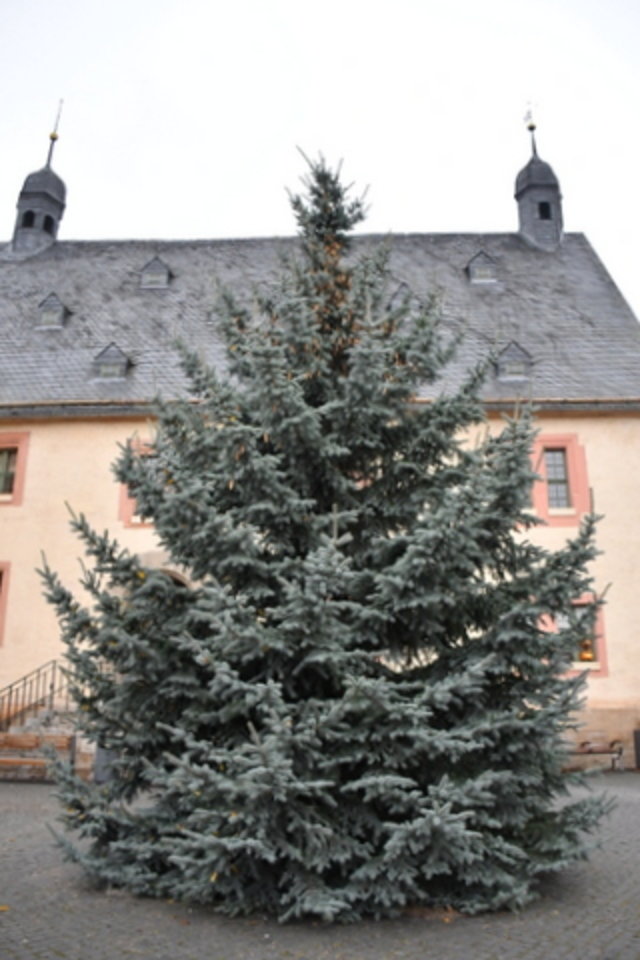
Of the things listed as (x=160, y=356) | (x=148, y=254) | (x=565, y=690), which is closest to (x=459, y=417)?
(x=565, y=690)

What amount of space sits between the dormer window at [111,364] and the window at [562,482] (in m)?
9.10

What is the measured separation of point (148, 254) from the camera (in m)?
23.1

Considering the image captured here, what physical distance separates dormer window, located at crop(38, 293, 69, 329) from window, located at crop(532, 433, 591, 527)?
11955 mm

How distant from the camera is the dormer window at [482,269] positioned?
2125 centimetres

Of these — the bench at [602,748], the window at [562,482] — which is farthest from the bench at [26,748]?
the window at [562,482]

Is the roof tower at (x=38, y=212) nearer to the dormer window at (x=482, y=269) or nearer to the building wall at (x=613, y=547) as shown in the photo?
the dormer window at (x=482, y=269)

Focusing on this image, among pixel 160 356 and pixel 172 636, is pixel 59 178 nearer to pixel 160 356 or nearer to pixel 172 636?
pixel 160 356

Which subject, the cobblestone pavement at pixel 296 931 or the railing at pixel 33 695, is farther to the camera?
the railing at pixel 33 695

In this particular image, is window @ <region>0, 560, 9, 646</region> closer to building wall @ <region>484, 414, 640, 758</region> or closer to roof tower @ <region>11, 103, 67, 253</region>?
building wall @ <region>484, 414, 640, 758</region>

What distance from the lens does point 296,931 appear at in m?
4.95

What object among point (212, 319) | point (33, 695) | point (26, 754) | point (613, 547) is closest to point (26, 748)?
point (26, 754)

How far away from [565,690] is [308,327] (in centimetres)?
337

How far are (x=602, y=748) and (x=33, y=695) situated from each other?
10.8 meters

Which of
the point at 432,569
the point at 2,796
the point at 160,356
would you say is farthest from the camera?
the point at 160,356
